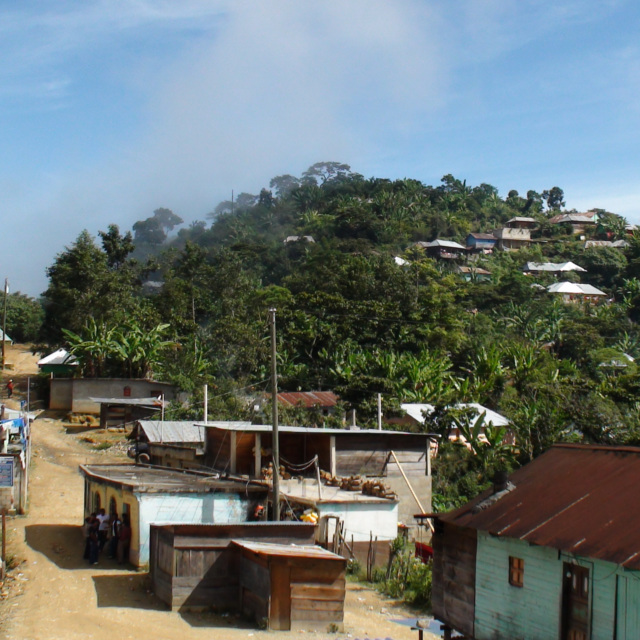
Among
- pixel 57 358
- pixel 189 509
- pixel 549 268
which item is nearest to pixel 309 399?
pixel 57 358

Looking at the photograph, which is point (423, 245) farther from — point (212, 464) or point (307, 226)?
point (212, 464)

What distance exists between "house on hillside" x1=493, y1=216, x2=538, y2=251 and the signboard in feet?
300

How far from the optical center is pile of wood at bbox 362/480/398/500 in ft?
74.3

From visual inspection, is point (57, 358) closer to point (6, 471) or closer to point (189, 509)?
point (6, 471)

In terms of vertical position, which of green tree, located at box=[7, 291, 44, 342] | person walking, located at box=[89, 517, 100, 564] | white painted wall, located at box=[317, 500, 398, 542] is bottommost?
person walking, located at box=[89, 517, 100, 564]

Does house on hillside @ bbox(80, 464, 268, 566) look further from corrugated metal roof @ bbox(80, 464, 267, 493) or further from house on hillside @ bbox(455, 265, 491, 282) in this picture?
house on hillside @ bbox(455, 265, 491, 282)

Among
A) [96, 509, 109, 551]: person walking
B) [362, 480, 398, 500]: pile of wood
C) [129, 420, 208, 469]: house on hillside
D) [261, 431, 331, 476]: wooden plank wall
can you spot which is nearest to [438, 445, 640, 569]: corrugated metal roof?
[362, 480, 398, 500]: pile of wood

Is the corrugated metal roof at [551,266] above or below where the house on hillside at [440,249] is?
below

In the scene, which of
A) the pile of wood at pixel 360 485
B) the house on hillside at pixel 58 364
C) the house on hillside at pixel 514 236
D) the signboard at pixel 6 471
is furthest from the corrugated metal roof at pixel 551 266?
the signboard at pixel 6 471

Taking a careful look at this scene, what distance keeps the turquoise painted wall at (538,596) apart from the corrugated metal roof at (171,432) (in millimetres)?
20225

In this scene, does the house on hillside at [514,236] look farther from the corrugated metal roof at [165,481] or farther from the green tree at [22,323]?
the corrugated metal roof at [165,481]

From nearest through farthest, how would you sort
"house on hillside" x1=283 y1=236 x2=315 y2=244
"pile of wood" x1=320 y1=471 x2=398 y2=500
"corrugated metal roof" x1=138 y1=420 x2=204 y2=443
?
"pile of wood" x1=320 y1=471 x2=398 y2=500 → "corrugated metal roof" x1=138 y1=420 x2=204 y2=443 → "house on hillside" x1=283 y1=236 x2=315 y2=244

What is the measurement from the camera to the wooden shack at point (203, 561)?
1727 centimetres

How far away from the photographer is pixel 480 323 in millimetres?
61656
